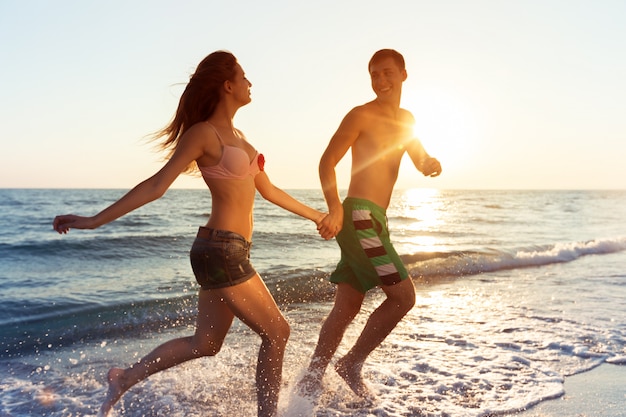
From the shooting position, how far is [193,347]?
3637 millimetres

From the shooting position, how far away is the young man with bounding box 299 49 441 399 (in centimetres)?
427

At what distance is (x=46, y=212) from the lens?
33969 millimetres

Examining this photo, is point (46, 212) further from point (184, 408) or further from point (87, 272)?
point (184, 408)

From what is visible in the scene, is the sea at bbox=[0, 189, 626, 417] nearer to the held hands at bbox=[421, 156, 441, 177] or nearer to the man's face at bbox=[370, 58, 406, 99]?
the held hands at bbox=[421, 156, 441, 177]

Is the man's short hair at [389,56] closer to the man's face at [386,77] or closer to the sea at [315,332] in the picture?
the man's face at [386,77]

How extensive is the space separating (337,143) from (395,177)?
0.52 metres

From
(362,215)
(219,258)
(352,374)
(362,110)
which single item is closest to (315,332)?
(352,374)

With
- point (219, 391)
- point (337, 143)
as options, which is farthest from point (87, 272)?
point (337, 143)

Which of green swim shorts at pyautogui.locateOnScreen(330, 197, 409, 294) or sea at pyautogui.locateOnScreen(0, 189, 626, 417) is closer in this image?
green swim shorts at pyautogui.locateOnScreen(330, 197, 409, 294)

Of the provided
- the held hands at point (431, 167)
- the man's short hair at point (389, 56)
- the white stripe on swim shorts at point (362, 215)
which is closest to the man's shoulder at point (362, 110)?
the man's short hair at point (389, 56)

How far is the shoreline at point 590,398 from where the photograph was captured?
4434 millimetres

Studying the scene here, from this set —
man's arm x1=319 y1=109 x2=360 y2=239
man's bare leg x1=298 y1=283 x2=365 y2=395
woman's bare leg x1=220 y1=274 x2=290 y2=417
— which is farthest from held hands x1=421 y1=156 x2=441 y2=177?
woman's bare leg x1=220 y1=274 x2=290 y2=417

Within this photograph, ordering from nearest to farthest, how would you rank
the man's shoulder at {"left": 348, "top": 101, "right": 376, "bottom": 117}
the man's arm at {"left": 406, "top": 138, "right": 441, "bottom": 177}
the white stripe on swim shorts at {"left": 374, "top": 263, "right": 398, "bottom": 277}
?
1. the white stripe on swim shorts at {"left": 374, "top": 263, "right": 398, "bottom": 277}
2. the man's shoulder at {"left": 348, "top": 101, "right": 376, "bottom": 117}
3. the man's arm at {"left": 406, "top": 138, "right": 441, "bottom": 177}

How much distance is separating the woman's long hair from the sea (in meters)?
2.24
